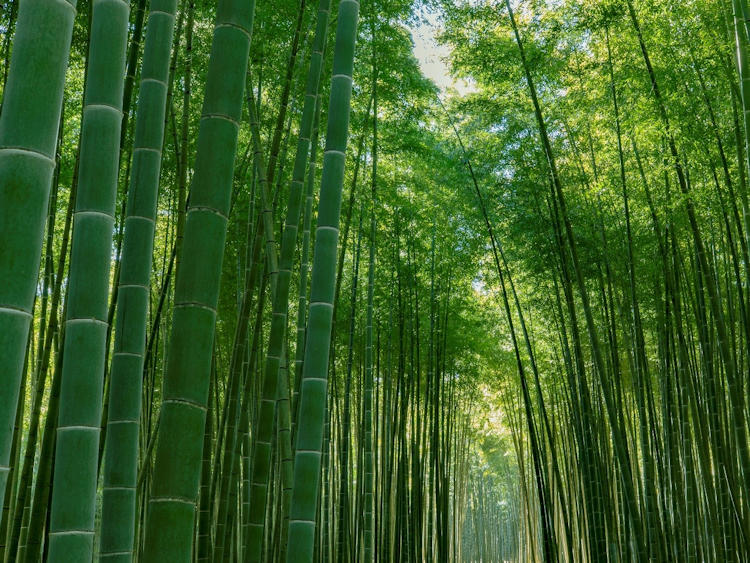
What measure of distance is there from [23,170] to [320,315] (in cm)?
95

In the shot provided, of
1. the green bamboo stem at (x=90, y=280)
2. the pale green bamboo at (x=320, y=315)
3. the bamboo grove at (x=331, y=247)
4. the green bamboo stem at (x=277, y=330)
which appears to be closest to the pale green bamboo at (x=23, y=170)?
the bamboo grove at (x=331, y=247)

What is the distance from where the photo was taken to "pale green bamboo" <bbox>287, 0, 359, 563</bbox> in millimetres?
1817

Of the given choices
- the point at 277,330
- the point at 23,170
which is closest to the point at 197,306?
the point at 23,170

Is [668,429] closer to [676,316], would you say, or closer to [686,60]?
[676,316]

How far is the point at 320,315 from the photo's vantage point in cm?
185

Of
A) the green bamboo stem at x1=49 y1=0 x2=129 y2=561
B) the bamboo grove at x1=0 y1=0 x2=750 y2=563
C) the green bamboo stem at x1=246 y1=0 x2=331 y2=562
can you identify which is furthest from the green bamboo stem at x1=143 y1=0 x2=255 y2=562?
the green bamboo stem at x1=246 y1=0 x2=331 y2=562

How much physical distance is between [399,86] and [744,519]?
418cm

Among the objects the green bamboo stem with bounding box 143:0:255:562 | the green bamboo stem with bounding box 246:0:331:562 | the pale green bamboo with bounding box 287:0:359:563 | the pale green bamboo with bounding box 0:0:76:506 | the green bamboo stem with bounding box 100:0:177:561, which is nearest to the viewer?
the pale green bamboo with bounding box 0:0:76:506

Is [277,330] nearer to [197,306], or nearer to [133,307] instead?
Result: [133,307]

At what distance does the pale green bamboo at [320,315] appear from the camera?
1.82m

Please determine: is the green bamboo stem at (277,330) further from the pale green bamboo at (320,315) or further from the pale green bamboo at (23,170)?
the pale green bamboo at (23,170)

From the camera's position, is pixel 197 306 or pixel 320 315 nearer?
pixel 197 306

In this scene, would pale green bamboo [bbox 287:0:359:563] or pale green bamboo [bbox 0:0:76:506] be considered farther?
pale green bamboo [bbox 287:0:359:563]

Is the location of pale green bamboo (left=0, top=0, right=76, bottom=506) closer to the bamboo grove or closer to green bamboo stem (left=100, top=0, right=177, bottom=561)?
the bamboo grove
